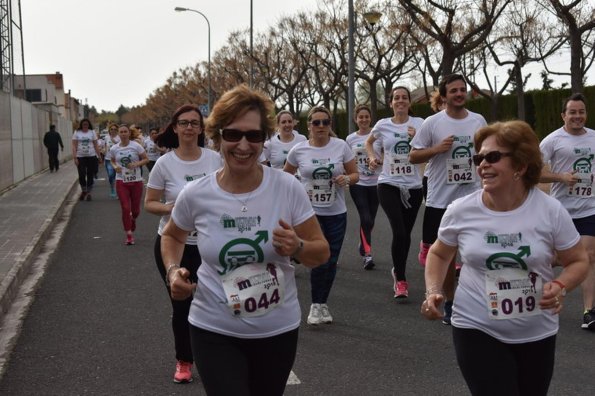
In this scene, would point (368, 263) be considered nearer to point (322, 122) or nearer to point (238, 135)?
point (322, 122)

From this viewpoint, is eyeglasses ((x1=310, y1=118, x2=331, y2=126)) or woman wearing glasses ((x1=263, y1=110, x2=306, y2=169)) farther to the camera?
woman wearing glasses ((x1=263, y1=110, x2=306, y2=169))

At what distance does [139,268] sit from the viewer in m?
10.0

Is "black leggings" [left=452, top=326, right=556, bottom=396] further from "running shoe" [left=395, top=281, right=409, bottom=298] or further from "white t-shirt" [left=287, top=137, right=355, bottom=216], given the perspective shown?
"running shoe" [left=395, top=281, right=409, bottom=298]

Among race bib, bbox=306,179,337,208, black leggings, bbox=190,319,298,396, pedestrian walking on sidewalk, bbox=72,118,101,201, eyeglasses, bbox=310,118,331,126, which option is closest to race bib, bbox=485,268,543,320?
black leggings, bbox=190,319,298,396

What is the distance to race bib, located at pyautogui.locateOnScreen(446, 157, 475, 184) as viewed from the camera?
6.87 metres

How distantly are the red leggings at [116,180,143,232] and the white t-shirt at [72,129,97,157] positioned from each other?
859 cm

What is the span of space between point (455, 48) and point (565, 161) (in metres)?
20.9

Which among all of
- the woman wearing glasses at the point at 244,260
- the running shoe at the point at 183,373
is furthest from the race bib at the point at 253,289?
the running shoe at the point at 183,373

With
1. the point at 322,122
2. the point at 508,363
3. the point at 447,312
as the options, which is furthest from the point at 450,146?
the point at 508,363

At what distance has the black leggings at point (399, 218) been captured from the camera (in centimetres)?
778

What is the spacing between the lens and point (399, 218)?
26.1 ft

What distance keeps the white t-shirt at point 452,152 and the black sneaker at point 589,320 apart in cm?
130

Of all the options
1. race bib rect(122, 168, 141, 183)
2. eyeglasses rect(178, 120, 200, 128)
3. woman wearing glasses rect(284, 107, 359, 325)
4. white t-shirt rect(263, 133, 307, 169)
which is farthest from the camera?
race bib rect(122, 168, 141, 183)

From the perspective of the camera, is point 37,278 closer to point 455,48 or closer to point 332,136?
point 332,136
